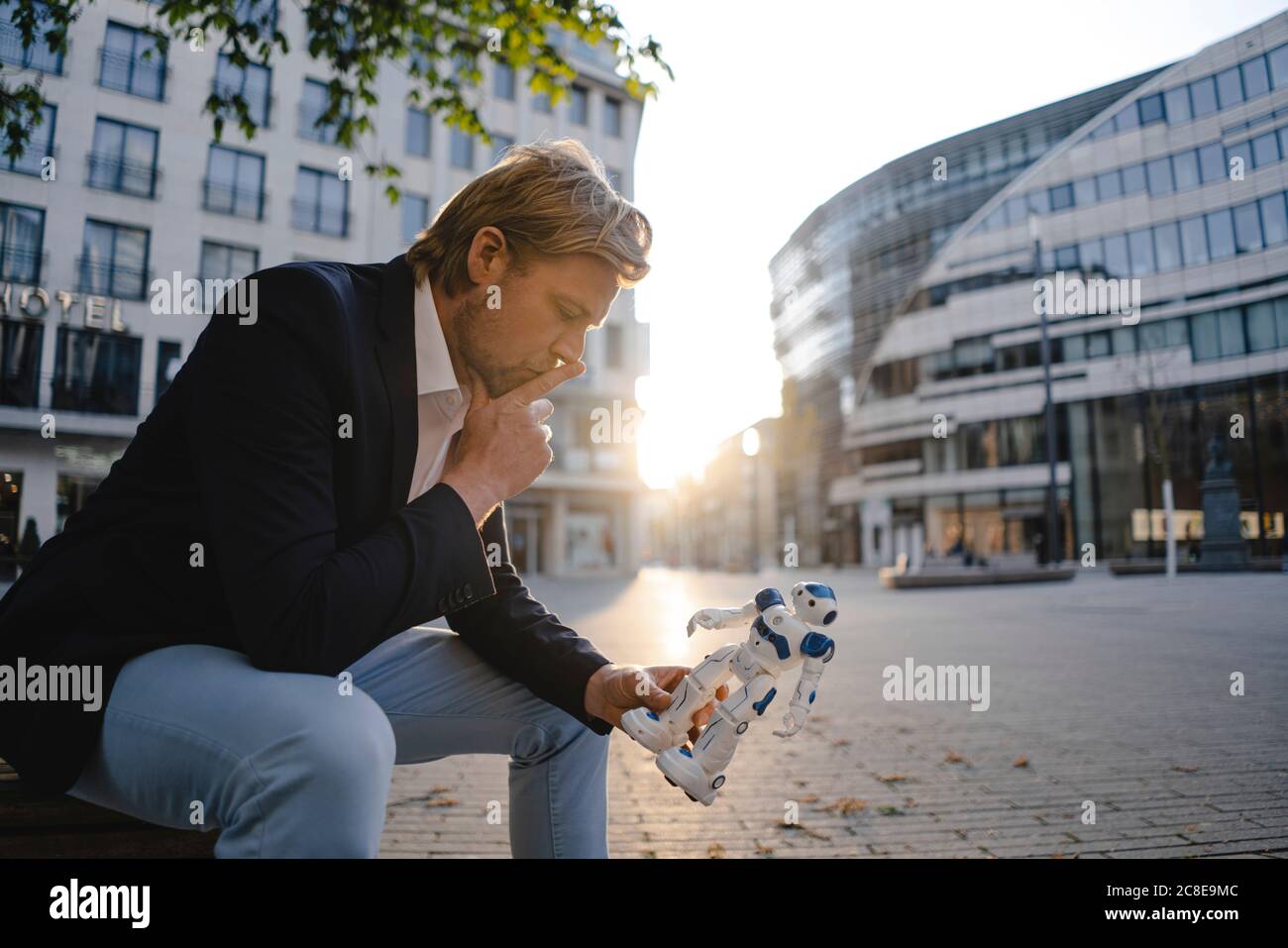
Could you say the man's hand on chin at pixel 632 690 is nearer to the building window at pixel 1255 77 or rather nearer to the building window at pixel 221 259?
the building window at pixel 1255 77

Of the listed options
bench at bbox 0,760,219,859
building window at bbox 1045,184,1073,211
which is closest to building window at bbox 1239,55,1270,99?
building window at bbox 1045,184,1073,211

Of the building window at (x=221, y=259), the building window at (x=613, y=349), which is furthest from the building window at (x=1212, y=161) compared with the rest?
the building window at (x=613, y=349)

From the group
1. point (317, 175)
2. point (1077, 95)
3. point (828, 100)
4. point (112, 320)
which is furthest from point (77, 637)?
point (317, 175)

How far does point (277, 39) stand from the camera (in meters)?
4.74

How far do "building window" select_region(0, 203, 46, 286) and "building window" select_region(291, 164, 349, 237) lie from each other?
1.68 metres

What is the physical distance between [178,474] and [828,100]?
271cm

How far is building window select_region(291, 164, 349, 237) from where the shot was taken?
5.42 m

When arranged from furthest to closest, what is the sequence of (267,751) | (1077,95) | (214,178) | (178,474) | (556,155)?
(214,178) → (1077,95) → (556,155) → (178,474) → (267,751)

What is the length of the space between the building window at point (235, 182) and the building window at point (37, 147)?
92cm

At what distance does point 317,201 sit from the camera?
685 cm

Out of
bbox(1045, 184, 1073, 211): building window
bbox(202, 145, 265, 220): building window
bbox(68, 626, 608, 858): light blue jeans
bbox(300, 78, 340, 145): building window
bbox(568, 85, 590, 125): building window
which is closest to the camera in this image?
bbox(68, 626, 608, 858): light blue jeans

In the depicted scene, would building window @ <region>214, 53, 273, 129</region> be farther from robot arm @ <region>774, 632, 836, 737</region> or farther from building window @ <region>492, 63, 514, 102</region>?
building window @ <region>492, 63, 514, 102</region>

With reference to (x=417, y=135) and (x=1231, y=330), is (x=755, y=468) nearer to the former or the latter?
(x=417, y=135)

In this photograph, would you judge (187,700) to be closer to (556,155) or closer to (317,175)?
(556,155)
